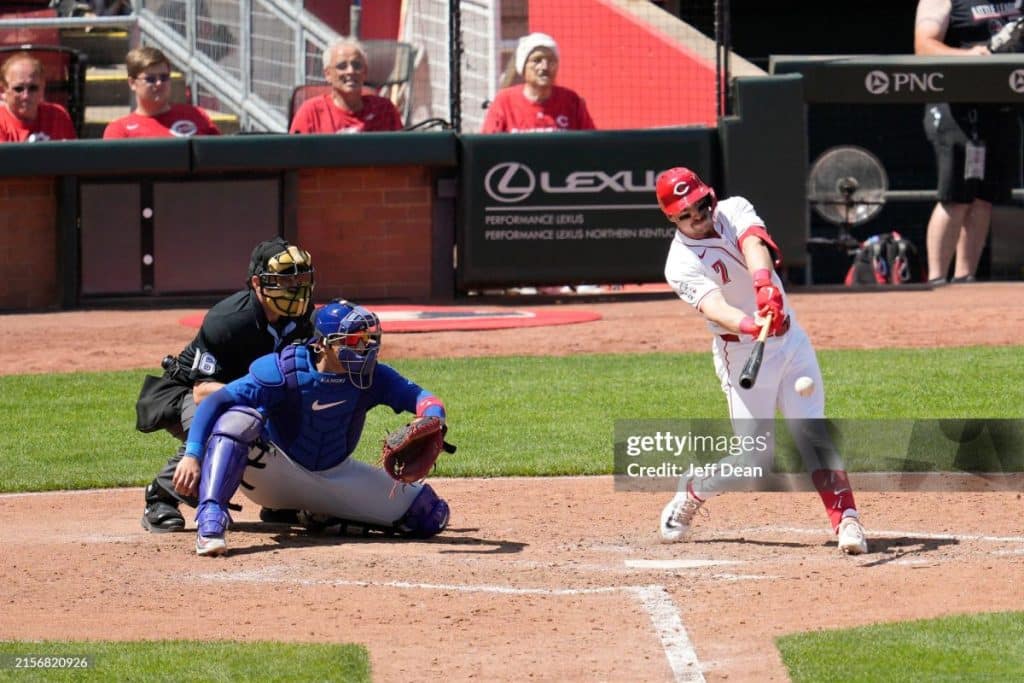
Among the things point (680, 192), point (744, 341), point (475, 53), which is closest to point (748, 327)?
point (744, 341)

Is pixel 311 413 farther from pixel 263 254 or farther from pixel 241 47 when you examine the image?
pixel 241 47

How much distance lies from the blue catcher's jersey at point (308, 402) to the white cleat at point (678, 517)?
1.08 meters

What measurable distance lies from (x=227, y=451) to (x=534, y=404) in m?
3.94

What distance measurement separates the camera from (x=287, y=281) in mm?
6902

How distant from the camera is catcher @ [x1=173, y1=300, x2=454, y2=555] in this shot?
667 cm

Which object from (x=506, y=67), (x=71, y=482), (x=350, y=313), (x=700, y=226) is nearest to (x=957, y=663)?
(x=700, y=226)

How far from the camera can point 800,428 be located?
6684 millimetres

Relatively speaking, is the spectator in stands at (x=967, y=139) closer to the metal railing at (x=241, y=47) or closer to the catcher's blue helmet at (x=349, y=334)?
the metal railing at (x=241, y=47)

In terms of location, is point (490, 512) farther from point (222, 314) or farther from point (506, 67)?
point (506, 67)

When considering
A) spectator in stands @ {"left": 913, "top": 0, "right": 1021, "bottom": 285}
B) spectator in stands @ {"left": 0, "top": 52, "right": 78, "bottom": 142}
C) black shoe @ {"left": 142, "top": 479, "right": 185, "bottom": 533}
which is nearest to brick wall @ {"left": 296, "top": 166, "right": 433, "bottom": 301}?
spectator in stands @ {"left": 0, "top": 52, "right": 78, "bottom": 142}

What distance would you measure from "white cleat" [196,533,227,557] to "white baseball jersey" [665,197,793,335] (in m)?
2.01

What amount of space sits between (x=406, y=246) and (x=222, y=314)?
7.04 meters

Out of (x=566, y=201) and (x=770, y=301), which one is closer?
(x=770, y=301)

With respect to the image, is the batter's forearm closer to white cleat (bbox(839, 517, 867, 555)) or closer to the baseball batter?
the baseball batter
